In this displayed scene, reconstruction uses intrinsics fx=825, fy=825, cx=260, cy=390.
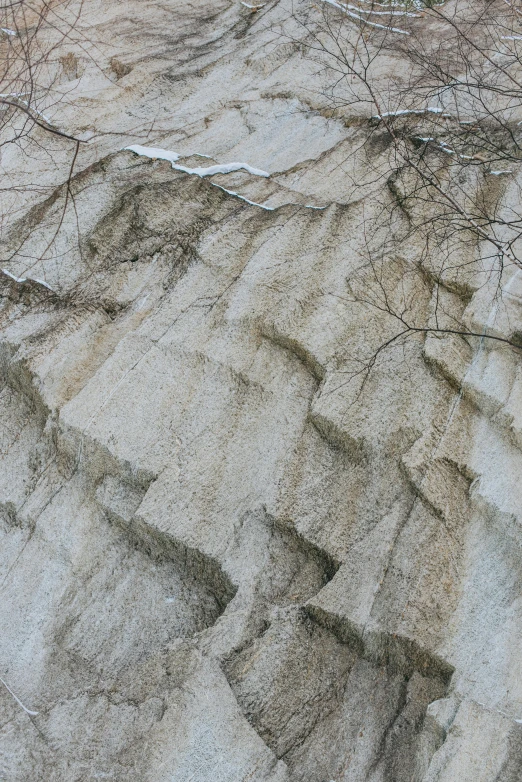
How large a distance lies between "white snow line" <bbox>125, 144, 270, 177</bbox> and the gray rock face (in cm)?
5

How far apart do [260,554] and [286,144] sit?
3.04m

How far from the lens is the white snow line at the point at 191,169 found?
5.22 meters

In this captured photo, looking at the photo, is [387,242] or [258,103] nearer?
[387,242]

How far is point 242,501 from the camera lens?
3945mm

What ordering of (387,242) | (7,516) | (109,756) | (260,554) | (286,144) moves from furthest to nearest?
(286,144)
(387,242)
(7,516)
(260,554)
(109,756)

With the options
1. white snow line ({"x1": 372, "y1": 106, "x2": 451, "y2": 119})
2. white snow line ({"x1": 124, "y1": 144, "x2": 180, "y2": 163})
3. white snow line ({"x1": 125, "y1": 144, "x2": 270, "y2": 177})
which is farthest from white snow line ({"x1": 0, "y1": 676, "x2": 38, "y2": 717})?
white snow line ({"x1": 372, "y1": 106, "x2": 451, "y2": 119})

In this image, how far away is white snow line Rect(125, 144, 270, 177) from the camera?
5.22 meters

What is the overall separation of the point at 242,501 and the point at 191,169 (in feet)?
7.73

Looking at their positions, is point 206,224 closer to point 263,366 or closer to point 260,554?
point 263,366

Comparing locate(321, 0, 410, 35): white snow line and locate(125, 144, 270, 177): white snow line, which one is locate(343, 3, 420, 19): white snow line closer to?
locate(321, 0, 410, 35): white snow line

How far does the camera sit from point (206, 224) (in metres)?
4.93

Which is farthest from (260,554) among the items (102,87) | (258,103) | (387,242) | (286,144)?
(102,87)

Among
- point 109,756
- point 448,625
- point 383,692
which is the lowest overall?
point 109,756

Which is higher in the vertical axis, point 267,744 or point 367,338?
point 367,338
